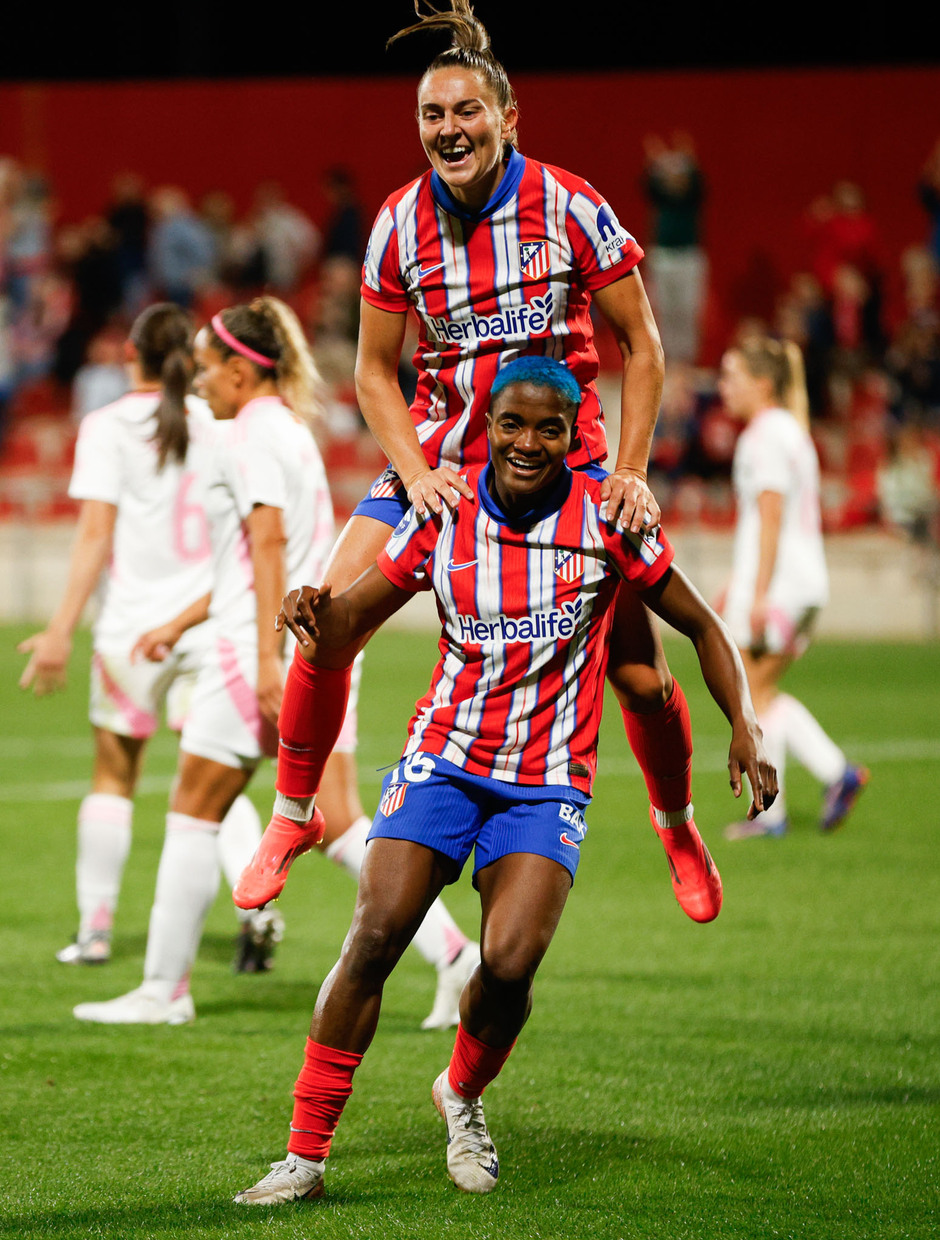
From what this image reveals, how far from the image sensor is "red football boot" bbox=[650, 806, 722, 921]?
4316 mm

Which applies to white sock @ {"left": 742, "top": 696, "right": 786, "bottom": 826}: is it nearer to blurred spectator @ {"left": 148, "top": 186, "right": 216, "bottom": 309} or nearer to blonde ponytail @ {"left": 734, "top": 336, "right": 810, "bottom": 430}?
blonde ponytail @ {"left": 734, "top": 336, "right": 810, "bottom": 430}

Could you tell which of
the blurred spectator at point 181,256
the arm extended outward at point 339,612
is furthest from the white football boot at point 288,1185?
the blurred spectator at point 181,256

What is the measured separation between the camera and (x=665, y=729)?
4273 mm

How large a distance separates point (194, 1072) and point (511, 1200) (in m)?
1.32

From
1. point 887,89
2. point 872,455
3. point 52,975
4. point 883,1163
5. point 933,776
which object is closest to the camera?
point 883,1163

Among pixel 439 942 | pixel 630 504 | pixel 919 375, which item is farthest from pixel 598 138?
pixel 630 504

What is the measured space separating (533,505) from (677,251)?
18.4 m

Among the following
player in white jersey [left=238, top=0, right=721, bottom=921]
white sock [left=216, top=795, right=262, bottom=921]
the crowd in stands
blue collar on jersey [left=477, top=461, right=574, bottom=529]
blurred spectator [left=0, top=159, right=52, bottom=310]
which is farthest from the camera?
blurred spectator [left=0, top=159, right=52, bottom=310]

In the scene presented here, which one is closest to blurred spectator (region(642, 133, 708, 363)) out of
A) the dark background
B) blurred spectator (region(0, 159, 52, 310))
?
the dark background

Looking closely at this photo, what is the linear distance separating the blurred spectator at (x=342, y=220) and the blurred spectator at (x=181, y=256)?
5.50 feet

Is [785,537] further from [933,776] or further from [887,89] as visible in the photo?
[887,89]

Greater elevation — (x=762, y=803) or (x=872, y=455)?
(x=872, y=455)

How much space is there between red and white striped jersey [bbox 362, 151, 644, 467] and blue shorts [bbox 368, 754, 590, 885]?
2.54 ft

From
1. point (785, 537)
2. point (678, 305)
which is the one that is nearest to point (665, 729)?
point (785, 537)
